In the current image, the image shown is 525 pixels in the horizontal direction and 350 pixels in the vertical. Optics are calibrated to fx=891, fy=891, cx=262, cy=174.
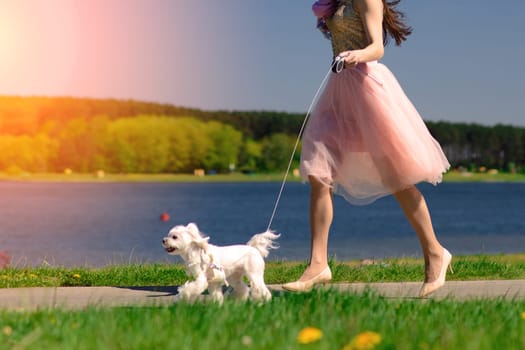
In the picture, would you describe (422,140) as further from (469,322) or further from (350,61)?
(469,322)

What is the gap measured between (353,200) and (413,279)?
133cm

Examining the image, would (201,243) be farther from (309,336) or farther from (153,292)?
(309,336)

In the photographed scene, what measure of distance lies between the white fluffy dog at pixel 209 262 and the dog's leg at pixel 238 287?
51 mm

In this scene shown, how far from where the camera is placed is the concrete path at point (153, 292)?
20.5 ft

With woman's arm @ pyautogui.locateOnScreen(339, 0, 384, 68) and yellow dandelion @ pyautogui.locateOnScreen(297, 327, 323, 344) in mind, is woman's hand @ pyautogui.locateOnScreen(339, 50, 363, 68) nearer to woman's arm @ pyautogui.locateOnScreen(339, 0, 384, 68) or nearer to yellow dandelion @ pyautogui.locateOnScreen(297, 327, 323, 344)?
woman's arm @ pyautogui.locateOnScreen(339, 0, 384, 68)

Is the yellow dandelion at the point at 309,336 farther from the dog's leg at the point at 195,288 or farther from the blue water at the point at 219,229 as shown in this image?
the blue water at the point at 219,229

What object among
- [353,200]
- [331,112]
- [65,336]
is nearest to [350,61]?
[331,112]

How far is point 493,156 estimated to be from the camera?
553 ft

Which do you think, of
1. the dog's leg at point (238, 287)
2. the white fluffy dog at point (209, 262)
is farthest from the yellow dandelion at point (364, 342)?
the dog's leg at point (238, 287)

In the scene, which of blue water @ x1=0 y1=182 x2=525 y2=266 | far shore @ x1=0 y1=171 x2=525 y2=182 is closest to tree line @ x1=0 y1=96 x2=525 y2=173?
far shore @ x1=0 y1=171 x2=525 y2=182

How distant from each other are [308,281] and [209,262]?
92cm

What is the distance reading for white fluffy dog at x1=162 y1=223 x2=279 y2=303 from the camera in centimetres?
584

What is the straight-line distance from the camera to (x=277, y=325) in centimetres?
438

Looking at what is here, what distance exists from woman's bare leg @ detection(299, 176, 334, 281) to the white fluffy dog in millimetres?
533
